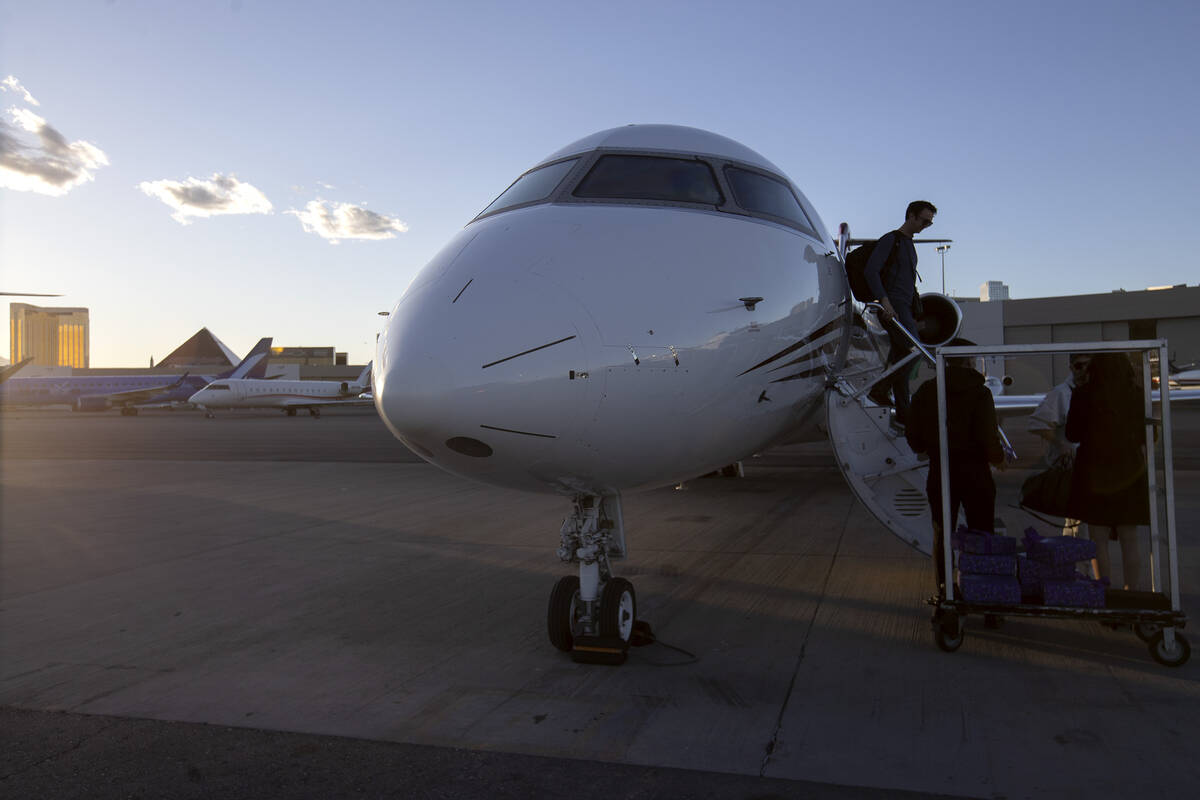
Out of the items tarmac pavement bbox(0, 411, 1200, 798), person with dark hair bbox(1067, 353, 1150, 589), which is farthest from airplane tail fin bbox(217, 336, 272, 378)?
person with dark hair bbox(1067, 353, 1150, 589)

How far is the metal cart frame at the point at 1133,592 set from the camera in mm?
4645

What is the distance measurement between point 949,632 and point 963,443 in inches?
46.1

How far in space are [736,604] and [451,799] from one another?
11.2 feet

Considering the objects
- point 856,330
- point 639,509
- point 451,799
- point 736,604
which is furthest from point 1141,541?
point 451,799

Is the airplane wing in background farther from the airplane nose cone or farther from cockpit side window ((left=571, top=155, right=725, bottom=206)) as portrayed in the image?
the airplane nose cone

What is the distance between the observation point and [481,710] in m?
4.17

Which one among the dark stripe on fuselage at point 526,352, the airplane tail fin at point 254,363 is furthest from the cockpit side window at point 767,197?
the airplane tail fin at point 254,363

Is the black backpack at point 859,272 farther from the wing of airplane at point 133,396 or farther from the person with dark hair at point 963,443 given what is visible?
the wing of airplane at point 133,396

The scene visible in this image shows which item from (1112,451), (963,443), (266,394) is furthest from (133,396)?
(1112,451)

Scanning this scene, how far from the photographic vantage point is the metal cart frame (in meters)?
4.64

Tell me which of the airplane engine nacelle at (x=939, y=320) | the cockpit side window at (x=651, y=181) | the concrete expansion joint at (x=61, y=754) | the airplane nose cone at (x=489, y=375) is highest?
the cockpit side window at (x=651, y=181)

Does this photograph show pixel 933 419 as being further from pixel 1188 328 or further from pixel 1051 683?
pixel 1188 328

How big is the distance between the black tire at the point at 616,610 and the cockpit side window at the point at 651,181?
7.46 feet

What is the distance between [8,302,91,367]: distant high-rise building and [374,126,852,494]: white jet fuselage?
13477cm
